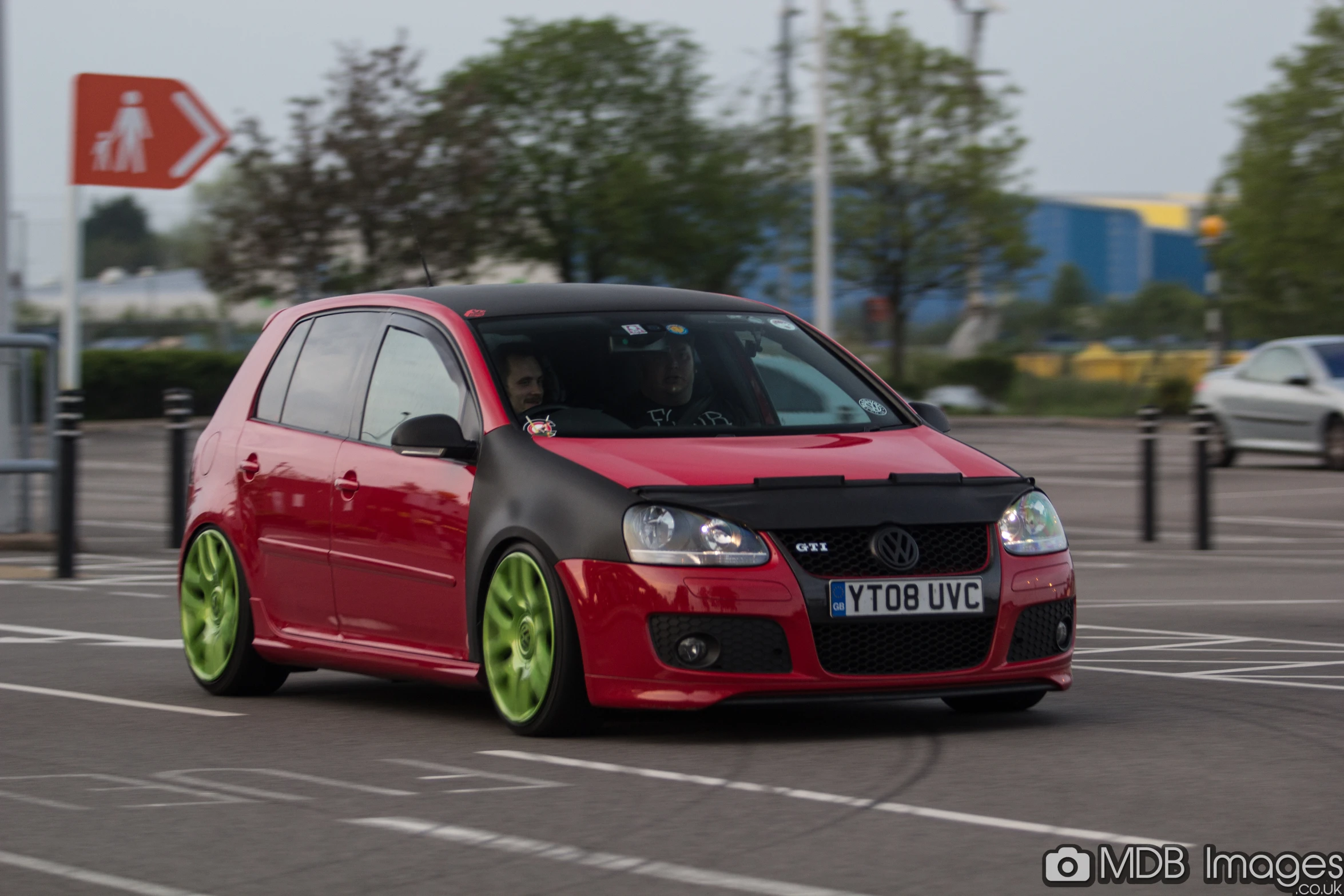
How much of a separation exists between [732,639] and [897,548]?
589 mm

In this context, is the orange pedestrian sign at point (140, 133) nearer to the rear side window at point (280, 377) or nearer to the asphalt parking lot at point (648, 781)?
the asphalt parking lot at point (648, 781)

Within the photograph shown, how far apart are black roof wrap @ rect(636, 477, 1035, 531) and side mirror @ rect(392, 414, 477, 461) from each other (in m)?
0.88

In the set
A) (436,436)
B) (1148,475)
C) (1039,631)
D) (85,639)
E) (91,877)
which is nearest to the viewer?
(91,877)

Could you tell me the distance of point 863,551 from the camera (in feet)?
23.3

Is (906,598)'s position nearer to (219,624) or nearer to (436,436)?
(436,436)

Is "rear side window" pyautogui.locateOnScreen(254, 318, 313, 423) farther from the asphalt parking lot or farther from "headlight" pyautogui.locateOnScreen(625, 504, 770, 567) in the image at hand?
"headlight" pyautogui.locateOnScreen(625, 504, 770, 567)

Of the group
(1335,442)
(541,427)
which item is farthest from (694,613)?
(1335,442)

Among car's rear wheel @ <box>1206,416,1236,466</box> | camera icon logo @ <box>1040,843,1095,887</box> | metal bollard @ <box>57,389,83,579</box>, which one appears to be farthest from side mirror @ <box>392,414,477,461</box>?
car's rear wheel @ <box>1206,416,1236,466</box>

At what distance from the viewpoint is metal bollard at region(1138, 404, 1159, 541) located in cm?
1791

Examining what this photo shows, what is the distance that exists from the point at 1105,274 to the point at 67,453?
282 feet

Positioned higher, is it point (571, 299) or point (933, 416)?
point (571, 299)

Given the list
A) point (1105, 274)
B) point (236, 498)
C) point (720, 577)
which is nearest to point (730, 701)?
point (720, 577)

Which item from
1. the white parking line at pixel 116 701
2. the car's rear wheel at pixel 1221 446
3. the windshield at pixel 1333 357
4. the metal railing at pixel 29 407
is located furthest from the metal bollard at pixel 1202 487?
the car's rear wheel at pixel 1221 446

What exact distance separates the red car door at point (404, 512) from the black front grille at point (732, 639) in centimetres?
91
